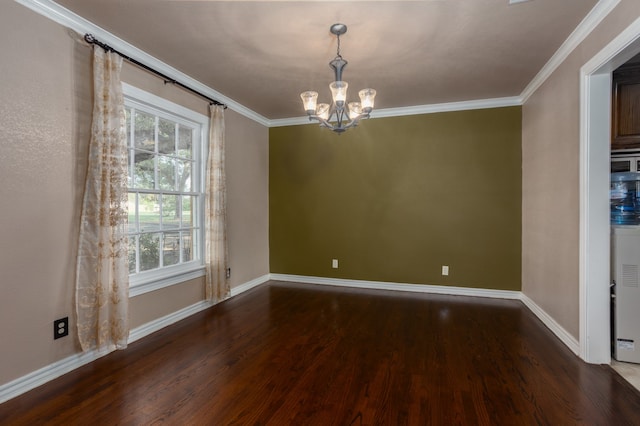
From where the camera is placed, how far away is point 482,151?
4176mm

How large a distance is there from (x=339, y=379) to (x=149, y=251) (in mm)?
2248

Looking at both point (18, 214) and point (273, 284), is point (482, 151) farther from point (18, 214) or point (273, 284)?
point (18, 214)

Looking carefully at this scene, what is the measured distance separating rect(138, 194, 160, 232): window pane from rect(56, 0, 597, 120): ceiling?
1.38m

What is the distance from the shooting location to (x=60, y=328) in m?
2.27

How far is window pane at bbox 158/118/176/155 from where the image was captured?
322 cm

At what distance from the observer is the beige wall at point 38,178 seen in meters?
2.00

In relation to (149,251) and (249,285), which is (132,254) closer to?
(149,251)

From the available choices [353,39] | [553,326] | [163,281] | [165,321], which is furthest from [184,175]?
[553,326]

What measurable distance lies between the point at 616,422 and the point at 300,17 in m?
3.33

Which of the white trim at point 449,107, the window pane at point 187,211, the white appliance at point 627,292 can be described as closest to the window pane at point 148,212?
the window pane at point 187,211

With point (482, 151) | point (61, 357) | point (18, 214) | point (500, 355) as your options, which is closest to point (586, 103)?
point (482, 151)

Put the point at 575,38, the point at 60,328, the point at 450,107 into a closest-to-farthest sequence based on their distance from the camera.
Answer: the point at 60,328, the point at 575,38, the point at 450,107

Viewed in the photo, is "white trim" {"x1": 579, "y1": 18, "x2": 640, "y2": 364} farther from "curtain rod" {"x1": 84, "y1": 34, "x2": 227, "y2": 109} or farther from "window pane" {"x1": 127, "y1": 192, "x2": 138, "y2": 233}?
"window pane" {"x1": 127, "y1": 192, "x2": 138, "y2": 233}

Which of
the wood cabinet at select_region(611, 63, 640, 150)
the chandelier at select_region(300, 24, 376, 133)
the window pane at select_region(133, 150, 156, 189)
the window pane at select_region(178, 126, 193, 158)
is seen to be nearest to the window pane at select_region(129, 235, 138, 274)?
the window pane at select_region(133, 150, 156, 189)
